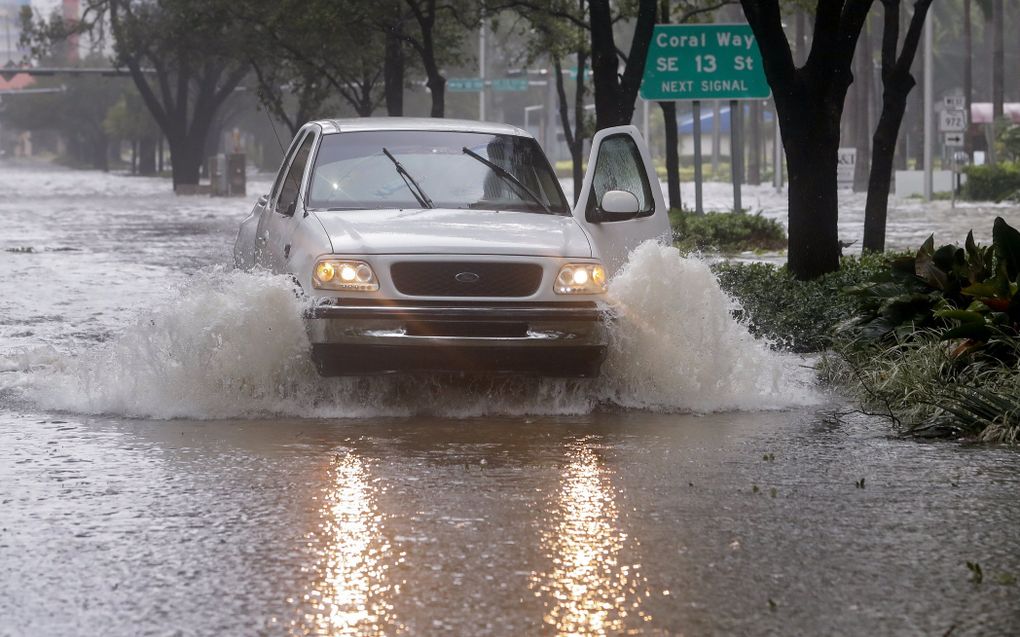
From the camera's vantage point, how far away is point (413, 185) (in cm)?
1036

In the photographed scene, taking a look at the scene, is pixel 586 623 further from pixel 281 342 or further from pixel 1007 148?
pixel 1007 148

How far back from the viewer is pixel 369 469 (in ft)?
25.2

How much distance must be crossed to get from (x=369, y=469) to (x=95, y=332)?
6811mm

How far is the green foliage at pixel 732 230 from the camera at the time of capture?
2534 centimetres

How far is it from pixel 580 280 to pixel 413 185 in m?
1.50

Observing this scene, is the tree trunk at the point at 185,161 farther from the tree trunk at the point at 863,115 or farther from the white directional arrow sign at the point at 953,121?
the white directional arrow sign at the point at 953,121

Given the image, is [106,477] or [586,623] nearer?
[586,623]

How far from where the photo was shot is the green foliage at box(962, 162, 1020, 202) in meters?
47.3

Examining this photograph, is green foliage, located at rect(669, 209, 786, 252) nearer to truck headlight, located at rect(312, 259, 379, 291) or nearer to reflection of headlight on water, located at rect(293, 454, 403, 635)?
truck headlight, located at rect(312, 259, 379, 291)

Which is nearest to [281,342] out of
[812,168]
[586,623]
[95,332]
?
[586,623]

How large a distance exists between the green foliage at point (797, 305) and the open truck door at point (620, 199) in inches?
43.4

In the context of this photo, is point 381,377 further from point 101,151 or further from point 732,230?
point 101,151

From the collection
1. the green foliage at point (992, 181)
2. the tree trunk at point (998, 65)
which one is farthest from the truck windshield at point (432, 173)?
the tree trunk at point (998, 65)

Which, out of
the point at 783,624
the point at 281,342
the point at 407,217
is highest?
the point at 407,217
